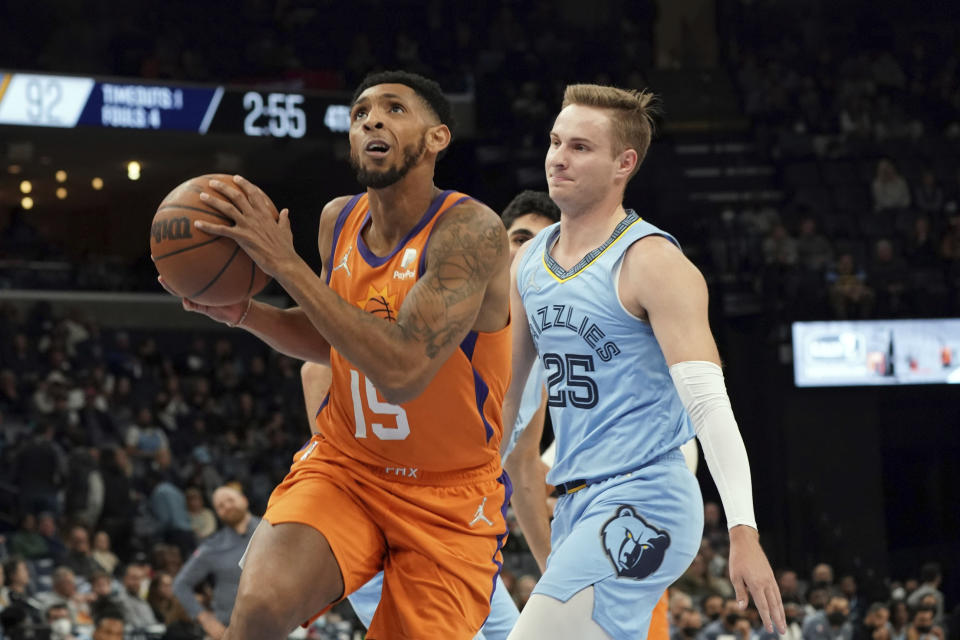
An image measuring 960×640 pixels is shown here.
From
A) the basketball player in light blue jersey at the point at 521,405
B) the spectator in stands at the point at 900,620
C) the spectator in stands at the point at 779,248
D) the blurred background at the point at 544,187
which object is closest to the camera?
the basketball player in light blue jersey at the point at 521,405

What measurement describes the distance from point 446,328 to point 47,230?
20878mm

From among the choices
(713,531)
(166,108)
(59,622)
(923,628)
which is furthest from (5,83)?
(923,628)


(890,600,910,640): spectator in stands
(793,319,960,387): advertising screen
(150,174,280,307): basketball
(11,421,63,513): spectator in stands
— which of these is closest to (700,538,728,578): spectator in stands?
(890,600,910,640): spectator in stands

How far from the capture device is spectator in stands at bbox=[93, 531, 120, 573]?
35.4ft

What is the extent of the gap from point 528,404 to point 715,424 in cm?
140

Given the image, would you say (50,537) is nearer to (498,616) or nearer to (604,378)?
(498,616)

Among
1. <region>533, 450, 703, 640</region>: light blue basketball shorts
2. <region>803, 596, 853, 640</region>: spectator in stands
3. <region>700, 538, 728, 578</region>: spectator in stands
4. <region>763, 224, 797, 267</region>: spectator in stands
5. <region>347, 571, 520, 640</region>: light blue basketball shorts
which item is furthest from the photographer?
<region>763, 224, 797, 267</region>: spectator in stands

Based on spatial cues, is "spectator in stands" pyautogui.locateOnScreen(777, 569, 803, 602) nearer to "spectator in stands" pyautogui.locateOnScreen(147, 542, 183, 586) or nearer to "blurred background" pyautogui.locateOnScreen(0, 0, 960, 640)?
"blurred background" pyautogui.locateOnScreen(0, 0, 960, 640)

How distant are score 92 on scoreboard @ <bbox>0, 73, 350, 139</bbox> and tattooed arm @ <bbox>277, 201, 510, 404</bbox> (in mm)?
13225

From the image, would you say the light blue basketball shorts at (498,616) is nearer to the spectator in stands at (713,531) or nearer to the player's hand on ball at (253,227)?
the player's hand on ball at (253,227)

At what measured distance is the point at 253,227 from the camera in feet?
9.99

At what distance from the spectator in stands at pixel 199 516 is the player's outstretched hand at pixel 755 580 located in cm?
953

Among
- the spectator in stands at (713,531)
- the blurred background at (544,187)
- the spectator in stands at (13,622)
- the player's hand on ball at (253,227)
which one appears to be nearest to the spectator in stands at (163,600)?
the spectator in stands at (13,622)

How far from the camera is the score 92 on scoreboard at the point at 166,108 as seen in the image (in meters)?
15.5
